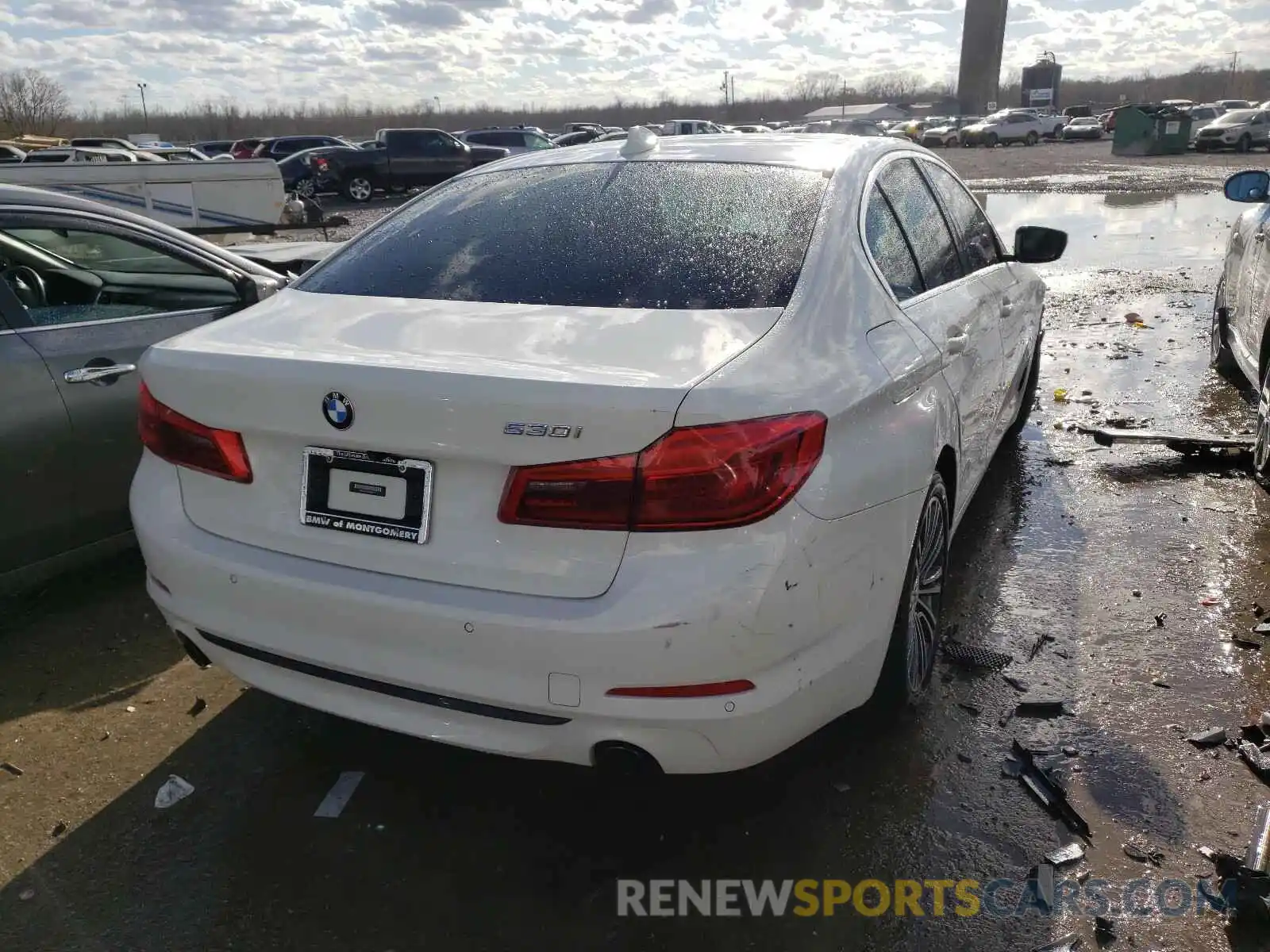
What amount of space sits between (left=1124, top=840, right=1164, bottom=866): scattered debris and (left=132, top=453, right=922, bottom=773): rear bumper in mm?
782

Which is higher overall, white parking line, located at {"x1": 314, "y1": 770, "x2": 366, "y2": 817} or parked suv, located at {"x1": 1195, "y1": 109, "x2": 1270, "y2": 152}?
parked suv, located at {"x1": 1195, "y1": 109, "x2": 1270, "y2": 152}

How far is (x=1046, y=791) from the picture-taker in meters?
2.66

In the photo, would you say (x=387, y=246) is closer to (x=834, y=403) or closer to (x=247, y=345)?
(x=247, y=345)

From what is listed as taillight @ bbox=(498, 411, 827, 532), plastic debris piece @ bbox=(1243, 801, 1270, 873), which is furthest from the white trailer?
plastic debris piece @ bbox=(1243, 801, 1270, 873)

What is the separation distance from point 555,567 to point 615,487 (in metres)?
0.21

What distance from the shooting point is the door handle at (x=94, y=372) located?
351 centimetres

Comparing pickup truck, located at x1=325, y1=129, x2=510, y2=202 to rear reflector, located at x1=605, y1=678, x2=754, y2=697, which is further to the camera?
pickup truck, located at x1=325, y1=129, x2=510, y2=202

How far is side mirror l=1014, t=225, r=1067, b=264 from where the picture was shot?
433 centimetres

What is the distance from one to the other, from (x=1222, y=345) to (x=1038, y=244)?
2.96 metres

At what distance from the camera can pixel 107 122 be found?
4033 inches

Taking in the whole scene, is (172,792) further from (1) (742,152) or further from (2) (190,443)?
(1) (742,152)

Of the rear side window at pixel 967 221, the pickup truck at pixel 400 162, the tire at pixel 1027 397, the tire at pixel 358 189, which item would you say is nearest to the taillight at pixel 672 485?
the rear side window at pixel 967 221

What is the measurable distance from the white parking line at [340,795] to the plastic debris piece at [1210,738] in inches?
96.3

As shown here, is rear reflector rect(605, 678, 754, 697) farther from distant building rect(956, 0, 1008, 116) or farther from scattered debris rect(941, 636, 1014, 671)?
distant building rect(956, 0, 1008, 116)
